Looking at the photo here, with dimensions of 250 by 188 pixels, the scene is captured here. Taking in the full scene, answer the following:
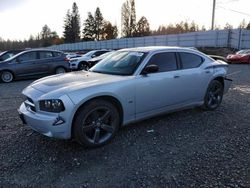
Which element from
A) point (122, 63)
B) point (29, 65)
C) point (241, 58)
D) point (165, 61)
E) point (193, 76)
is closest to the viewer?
point (122, 63)

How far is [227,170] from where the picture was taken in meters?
3.25

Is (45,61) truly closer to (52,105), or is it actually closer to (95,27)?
(52,105)

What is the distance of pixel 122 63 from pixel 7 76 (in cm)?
880

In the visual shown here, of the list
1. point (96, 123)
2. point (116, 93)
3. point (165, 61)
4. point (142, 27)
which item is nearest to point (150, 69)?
point (165, 61)

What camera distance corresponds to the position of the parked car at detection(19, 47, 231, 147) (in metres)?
3.59

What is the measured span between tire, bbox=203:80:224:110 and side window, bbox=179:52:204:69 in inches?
26.0

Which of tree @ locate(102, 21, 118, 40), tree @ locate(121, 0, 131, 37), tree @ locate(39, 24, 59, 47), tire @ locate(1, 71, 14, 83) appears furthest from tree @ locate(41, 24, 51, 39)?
tire @ locate(1, 71, 14, 83)

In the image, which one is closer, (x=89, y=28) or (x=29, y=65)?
(x=29, y=65)

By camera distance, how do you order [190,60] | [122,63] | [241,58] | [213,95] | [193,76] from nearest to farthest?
[122,63], [193,76], [190,60], [213,95], [241,58]

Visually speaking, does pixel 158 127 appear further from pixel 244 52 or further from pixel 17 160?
pixel 244 52

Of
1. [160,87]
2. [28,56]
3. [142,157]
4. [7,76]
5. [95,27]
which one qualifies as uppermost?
[95,27]

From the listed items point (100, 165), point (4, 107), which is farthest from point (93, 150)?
point (4, 107)

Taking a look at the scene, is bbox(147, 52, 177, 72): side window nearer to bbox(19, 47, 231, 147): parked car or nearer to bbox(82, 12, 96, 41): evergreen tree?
bbox(19, 47, 231, 147): parked car

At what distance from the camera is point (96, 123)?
3916mm
